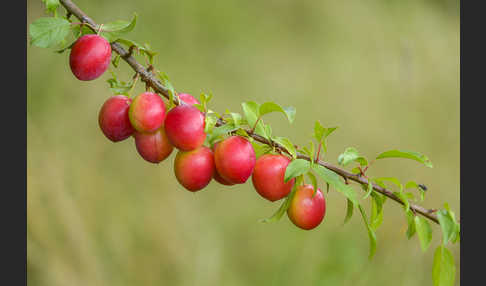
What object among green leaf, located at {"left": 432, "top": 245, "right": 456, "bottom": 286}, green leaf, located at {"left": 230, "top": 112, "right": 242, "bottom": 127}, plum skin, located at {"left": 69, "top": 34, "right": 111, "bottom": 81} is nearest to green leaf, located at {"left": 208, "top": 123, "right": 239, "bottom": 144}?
green leaf, located at {"left": 230, "top": 112, "right": 242, "bottom": 127}

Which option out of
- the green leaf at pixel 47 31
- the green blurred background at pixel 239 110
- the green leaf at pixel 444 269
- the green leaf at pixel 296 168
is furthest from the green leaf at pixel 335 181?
the green blurred background at pixel 239 110

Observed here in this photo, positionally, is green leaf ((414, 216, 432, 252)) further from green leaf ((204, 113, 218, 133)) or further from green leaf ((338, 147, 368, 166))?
green leaf ((204, 113, 218, 133))

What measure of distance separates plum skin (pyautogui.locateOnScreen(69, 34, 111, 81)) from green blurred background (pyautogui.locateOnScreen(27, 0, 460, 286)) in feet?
2.14

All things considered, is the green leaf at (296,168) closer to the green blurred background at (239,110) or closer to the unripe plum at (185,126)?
the unripe plum at (185,126)

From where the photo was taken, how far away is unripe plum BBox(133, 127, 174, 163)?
0.38 metres

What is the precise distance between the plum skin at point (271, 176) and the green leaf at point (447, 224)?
0.43 ft

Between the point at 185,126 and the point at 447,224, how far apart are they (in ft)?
0.77

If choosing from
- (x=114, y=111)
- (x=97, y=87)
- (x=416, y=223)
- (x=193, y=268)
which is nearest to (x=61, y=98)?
(x=97, y=87)

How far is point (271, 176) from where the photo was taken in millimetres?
367

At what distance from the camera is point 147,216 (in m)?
1.02

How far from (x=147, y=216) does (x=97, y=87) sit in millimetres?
317

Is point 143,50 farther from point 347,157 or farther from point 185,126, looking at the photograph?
point 347,157

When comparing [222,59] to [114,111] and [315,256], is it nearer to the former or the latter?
[315,256]

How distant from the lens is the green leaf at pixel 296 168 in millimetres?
335
